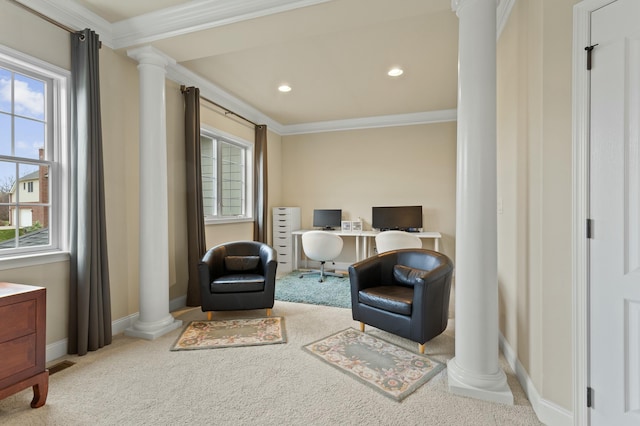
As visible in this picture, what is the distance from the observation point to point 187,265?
12.6 ft

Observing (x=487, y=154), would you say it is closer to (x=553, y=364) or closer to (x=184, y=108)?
(x=553, y=364)

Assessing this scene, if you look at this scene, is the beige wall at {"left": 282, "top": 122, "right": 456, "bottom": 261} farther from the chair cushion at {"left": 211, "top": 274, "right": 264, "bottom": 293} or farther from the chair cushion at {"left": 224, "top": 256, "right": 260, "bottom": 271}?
the chair cushion at {"left": 211, "top": 274, "right": 264, "bottom": 293}

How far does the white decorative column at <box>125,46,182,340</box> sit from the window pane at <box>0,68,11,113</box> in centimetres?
89

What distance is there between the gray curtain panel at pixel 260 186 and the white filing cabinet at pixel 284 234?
1.73 ft

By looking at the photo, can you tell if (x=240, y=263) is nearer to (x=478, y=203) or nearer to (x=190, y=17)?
(x=190, y=17)

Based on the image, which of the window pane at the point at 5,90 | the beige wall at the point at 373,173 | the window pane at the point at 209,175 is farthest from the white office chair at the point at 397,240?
the window pane at the point at 5,90

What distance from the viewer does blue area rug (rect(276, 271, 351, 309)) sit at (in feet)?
13.2

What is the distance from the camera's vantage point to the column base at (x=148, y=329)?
2.88 meters

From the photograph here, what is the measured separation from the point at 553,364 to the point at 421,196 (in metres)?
4.07

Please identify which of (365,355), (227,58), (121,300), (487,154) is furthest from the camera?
(227,58)

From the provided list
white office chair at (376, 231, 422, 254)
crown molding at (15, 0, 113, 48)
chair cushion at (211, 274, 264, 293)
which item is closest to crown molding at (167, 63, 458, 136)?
crown molding at (15, 0, 113, 48)

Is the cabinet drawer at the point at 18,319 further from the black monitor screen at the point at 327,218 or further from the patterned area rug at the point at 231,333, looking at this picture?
the black monitor screen at the point at 327,218

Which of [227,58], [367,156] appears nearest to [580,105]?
[227,58]

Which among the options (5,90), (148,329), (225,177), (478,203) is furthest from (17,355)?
(225,177)
